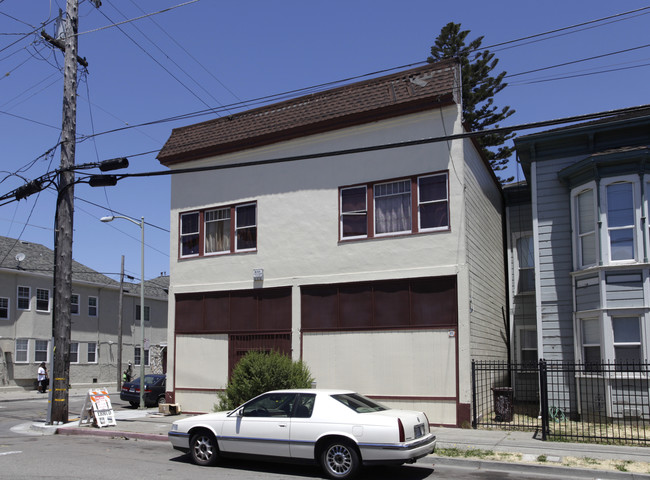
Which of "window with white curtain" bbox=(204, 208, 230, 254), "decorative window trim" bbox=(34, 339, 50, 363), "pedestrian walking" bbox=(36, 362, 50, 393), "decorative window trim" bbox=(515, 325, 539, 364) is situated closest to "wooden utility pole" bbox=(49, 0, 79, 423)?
"window with white curtain" bbox=(204, 208, 230, 254)

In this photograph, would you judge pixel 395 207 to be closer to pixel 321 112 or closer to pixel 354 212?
pixel 354 212

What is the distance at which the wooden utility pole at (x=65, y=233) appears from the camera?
17.0m

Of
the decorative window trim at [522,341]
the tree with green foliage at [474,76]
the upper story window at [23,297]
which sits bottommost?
the decorative window trim at [522,341]

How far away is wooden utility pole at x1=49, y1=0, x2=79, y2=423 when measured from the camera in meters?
17.0

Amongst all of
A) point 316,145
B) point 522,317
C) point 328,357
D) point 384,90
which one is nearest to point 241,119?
point 316,145

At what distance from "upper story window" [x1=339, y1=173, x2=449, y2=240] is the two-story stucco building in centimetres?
3

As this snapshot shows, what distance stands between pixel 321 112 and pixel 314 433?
407 inches

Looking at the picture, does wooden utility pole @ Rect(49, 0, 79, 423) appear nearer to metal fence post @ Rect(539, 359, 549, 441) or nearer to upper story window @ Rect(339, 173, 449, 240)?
upper story window @ Rect(339, 173, 449, 240)

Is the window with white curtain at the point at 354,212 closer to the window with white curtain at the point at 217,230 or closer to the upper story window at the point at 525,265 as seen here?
the window with white curtain at the point at 217,230

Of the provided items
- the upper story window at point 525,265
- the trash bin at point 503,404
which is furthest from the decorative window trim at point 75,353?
the trash bin at point 503,404

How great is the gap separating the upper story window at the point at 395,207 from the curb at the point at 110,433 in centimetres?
A: 704

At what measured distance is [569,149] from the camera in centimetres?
Result: 1700

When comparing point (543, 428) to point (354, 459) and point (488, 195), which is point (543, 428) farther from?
point (488, 195)

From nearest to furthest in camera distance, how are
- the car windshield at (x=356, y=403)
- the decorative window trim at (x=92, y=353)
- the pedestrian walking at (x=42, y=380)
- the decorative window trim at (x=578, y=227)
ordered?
the car windshield at (x=356, y=403), the decorative window trim at (x=578, y=227), the pedestrian walking at (x=42, y=380), the decorative window trim at (x=92, y=353)
